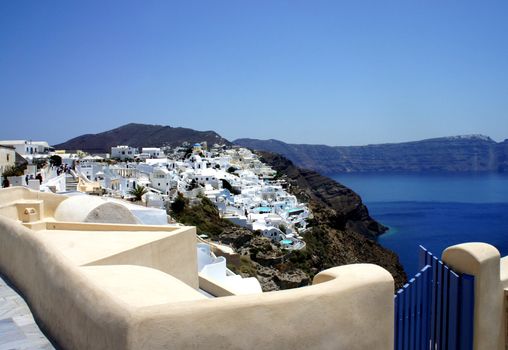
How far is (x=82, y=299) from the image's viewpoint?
312 cm

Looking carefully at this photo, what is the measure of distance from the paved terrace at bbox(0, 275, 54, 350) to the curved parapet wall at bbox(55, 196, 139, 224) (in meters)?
2.52

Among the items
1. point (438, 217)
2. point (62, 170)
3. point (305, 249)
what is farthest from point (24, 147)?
point (438, 217)

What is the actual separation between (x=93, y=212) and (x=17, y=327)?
345cm

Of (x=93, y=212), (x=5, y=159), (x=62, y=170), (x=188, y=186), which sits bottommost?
(x=188, y=186)

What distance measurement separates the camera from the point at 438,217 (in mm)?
77625


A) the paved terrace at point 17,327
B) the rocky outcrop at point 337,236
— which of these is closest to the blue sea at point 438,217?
the rocky outcrop at point 337,236

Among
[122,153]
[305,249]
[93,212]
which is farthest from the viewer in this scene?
[122,153]

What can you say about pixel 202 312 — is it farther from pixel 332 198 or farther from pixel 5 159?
pixel 332 198

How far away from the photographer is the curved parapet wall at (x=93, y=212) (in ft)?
24.0

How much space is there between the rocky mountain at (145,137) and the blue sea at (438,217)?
2101 inches

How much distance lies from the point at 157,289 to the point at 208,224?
35.8 metres

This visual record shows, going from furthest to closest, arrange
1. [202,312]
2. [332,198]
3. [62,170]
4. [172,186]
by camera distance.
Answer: [332,198] < [172,186] < [62,170] < [202,312]

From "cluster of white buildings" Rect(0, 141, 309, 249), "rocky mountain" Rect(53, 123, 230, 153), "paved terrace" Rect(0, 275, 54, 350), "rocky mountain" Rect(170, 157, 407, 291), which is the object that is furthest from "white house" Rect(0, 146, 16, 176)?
"rocky mountain" Rect(53, 123, 230, 153)

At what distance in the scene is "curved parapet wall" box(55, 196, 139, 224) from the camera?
732cm
